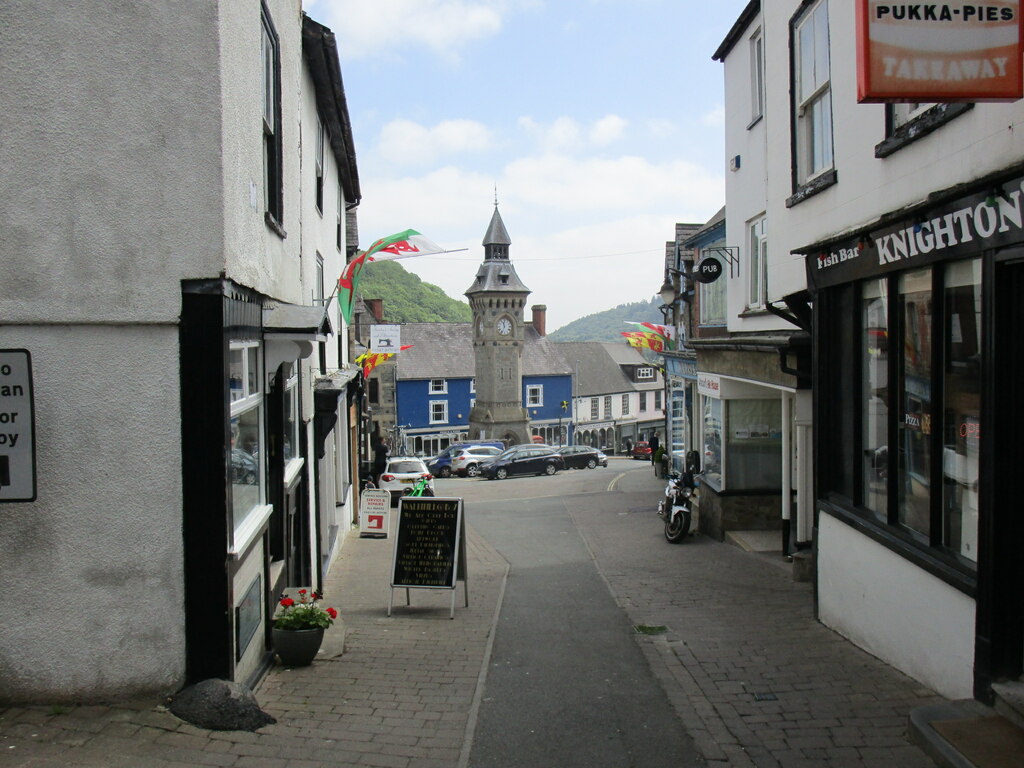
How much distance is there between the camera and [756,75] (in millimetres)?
14227

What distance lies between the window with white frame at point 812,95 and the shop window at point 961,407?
3.57 meters

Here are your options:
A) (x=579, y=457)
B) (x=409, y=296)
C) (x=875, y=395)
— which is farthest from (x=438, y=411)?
(x=409, y=296)

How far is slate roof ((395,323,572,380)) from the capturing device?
65312mm

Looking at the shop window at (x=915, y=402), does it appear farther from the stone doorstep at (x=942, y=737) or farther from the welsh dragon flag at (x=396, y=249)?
the welsh dragon flag at (x=396, y=249)

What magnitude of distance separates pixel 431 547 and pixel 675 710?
14.3ft

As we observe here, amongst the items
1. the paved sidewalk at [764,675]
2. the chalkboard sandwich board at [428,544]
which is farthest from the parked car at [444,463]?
the chalkboard sandwich board at [428,544]

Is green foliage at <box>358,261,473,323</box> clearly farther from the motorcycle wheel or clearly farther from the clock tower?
the motorcycle wheel

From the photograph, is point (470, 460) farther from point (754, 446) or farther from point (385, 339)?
point (754, 446)

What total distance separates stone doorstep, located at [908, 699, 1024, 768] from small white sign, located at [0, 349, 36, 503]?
5.09 m

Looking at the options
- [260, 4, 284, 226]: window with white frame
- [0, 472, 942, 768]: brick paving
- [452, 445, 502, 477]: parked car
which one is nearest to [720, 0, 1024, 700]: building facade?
[0, 472, 942, 768]: brick paving

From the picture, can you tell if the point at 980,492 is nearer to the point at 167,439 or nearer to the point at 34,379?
the point at 167,439

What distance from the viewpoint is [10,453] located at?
4773 mm

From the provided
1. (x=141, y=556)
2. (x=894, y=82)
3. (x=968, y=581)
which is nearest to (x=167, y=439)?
(x=141, y=556)

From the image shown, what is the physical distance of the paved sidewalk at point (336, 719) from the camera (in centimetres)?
496
